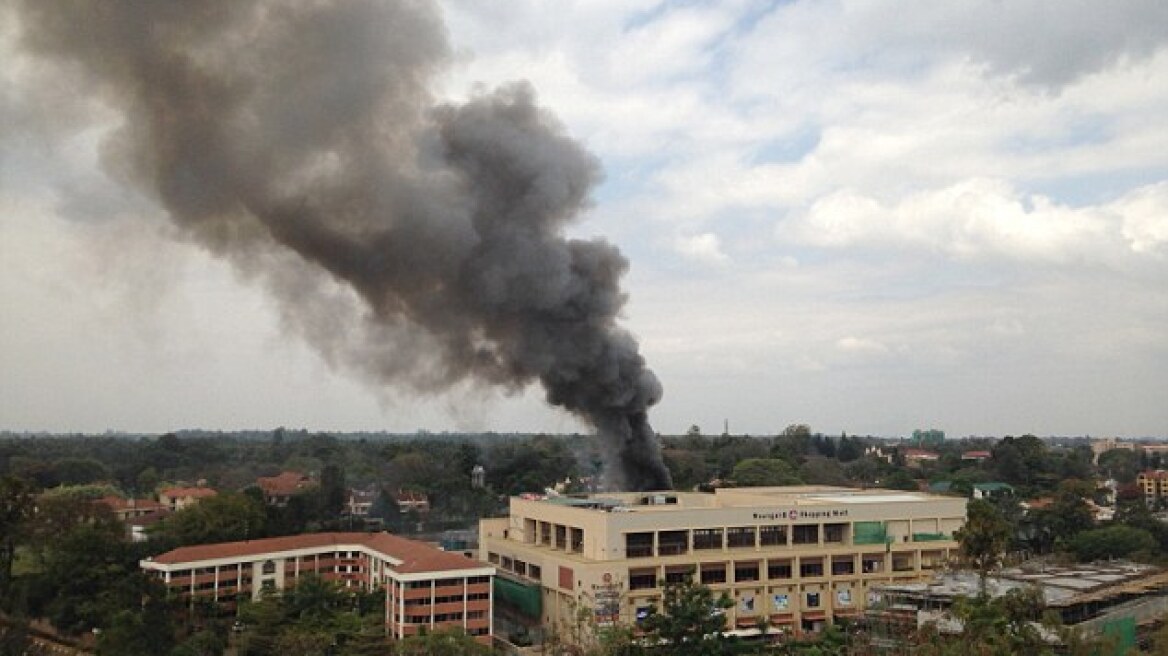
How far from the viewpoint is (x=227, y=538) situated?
49.6 meters

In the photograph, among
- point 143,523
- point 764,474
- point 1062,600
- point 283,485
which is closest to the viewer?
point 1062,600

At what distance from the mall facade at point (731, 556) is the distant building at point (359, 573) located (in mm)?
4077

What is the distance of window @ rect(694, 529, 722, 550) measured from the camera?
4025cm

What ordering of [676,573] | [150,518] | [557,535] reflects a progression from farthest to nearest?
1. [150,518]
2. [557,535]
3. [676,573]

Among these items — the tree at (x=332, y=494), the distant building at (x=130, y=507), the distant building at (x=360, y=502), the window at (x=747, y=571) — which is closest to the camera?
the window at (x=747, y=571)

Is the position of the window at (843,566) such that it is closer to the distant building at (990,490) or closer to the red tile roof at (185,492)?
the distant building at (990,490)

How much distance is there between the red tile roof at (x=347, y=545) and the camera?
37.0 m

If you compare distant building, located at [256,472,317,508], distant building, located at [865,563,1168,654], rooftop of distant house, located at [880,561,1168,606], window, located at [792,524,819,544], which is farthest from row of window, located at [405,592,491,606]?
distant building, located at [256,472,317,508]

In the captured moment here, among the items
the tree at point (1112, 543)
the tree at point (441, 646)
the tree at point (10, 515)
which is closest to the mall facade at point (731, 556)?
the tree at point (441, 646)

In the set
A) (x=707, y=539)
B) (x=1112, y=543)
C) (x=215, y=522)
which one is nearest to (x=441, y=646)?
(x=707, y=539)

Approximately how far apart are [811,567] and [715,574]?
4.68 metres

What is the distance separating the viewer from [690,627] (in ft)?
107

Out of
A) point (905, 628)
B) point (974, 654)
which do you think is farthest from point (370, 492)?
point (974, 654)

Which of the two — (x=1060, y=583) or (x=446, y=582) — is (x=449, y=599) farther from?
(x=1060, y=583)
